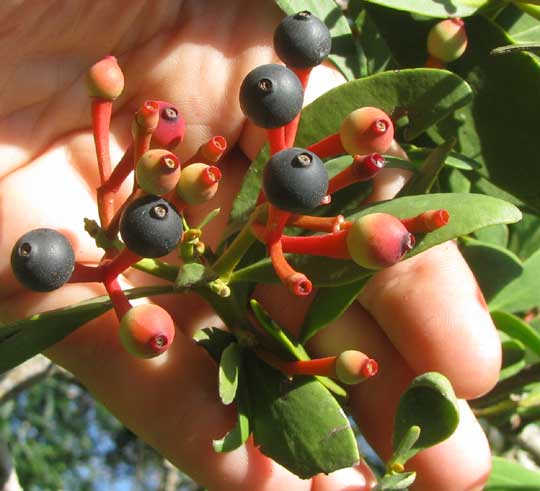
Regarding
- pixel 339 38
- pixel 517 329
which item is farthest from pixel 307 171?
pixel 517 329

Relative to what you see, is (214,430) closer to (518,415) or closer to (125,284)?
(125,284)

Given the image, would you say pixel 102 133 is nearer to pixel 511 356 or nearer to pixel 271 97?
pixel 271 97

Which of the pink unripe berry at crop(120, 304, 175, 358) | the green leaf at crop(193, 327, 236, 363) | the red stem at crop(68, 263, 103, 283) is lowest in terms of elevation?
the green leaf at crop(193, 327, 236, 363)

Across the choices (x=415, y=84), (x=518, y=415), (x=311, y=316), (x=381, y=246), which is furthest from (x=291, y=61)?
(x=518, y=415)

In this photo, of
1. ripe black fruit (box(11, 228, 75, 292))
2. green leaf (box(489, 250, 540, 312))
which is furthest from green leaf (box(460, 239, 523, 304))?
ripe black fruit (box(11, 228, 75, 292))

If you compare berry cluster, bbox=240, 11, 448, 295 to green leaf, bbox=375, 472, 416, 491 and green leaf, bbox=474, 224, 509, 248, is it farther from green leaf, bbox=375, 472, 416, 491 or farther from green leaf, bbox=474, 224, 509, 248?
green leaf, bbox=474, 224, 509, 248

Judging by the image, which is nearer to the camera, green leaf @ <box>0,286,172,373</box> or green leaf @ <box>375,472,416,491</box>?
green leaf @ <box>375,472,416,491</box>
